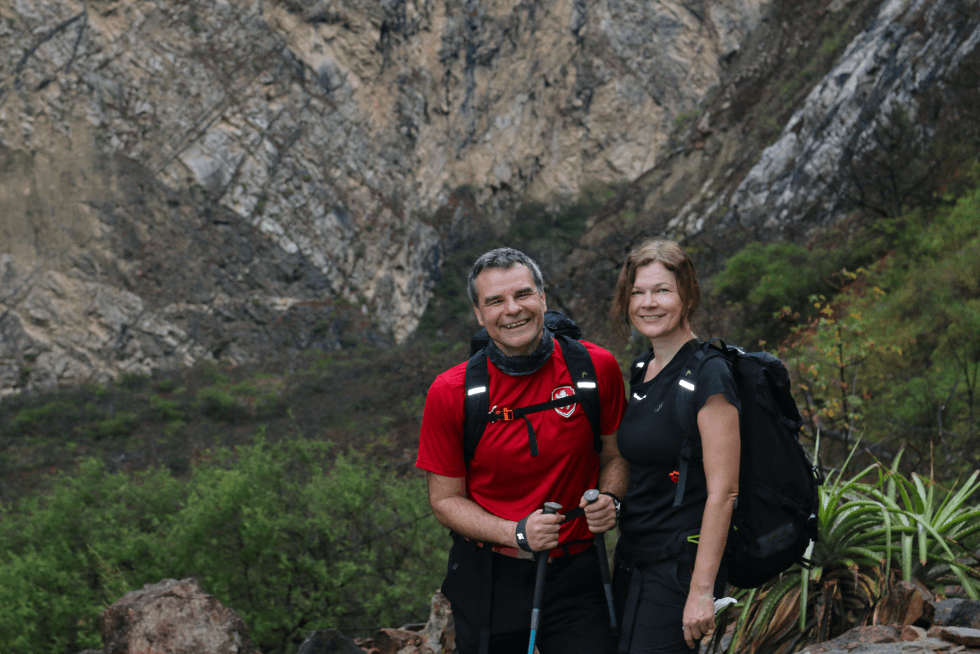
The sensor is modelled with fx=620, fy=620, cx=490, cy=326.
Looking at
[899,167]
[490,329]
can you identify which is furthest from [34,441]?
[899,167]

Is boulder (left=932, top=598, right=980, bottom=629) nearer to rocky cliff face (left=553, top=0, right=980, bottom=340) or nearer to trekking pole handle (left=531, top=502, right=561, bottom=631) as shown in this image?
trekking pole handle (left=531, top=502, right=561, bottom=631)

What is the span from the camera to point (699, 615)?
1.65m

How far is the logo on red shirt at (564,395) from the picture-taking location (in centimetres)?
205

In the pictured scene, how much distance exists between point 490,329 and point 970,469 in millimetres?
3768

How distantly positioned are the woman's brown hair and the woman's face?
16 millimetres

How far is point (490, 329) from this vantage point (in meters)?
2.07

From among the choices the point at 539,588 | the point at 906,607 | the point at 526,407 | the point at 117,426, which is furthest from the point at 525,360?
the point at 117,426

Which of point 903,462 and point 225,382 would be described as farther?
point 225,382

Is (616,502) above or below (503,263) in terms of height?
below

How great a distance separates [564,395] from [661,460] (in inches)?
15.1

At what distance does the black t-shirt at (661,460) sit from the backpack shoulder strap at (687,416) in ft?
0.04

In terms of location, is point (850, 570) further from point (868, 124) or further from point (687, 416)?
point (868, 124)

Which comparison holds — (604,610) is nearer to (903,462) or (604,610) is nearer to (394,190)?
(903,462)

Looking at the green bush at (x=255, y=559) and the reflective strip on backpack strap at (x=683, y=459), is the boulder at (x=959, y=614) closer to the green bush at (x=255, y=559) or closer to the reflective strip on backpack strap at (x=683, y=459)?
the reflective strip on backpack strap at (x=683, y=459)
